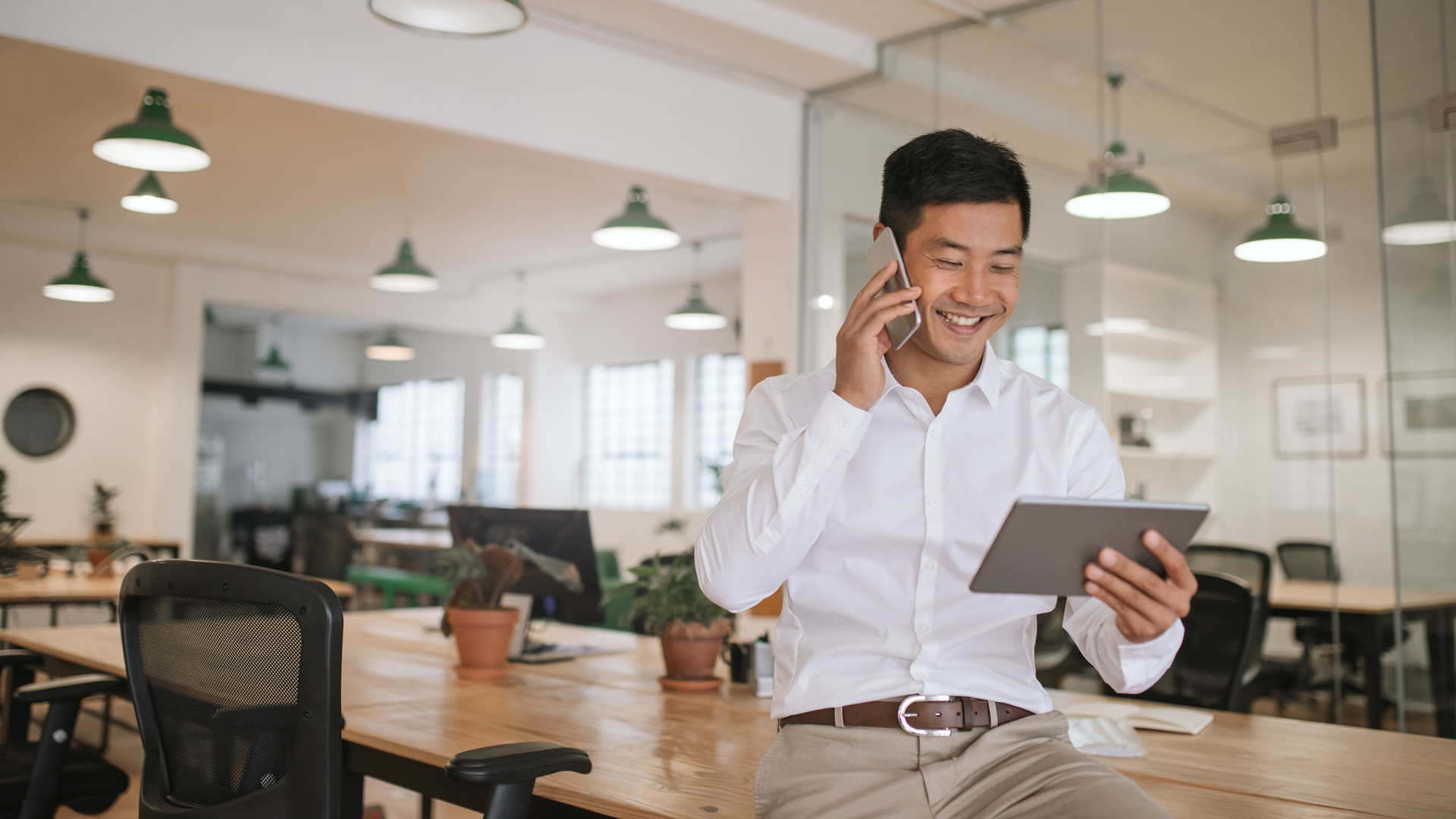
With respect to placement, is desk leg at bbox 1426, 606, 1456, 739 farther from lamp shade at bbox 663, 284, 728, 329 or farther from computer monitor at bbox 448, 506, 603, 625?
lamp shade at bbox 663, 284, 728, 329

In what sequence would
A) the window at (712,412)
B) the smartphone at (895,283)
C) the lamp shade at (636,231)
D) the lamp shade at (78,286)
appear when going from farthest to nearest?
the window at (712,412) → the lamp shade at (78,286) → the lamp shade at (636,231) → the smartphone at (895,283)

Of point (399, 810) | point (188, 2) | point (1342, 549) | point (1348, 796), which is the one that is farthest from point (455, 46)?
point (1342, 549)

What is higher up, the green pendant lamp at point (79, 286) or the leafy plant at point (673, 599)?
the green pendant lamp at point (79, 286)

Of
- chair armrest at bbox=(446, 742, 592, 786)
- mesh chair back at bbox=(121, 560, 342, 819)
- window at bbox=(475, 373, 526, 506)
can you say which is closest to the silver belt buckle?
chair armrest at bbox=(446, 742, 592, 786)

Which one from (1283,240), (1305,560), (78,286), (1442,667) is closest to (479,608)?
(1442,667)

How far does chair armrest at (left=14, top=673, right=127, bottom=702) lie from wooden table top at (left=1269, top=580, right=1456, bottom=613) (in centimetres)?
403

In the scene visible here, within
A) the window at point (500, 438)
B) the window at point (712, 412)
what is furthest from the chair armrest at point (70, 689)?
the window at point (500, 438)

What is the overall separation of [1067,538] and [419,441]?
13.6 meters

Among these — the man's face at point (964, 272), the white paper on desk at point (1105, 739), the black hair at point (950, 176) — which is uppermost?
the black hair at point (950, 176)

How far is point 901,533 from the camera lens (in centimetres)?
158

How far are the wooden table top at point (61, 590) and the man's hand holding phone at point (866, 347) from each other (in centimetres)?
404

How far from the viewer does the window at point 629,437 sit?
10711 millimetres

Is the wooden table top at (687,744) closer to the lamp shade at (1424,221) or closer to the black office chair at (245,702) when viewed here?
the black office chair at (245,702)

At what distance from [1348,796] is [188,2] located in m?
4.17
